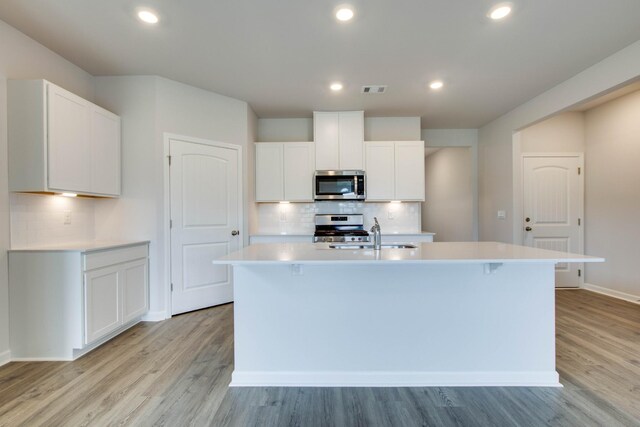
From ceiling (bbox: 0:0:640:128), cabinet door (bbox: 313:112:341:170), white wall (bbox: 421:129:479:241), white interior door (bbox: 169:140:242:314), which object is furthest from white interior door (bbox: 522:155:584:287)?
white interior door (bbox: 169:140:242:314)

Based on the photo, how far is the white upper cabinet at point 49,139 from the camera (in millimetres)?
2305

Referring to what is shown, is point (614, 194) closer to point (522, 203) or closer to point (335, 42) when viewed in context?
point (522, 203)

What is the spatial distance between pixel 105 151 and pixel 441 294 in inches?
130

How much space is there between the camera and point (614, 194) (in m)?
3.93

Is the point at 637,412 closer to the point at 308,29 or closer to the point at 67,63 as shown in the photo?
the point at 308,29

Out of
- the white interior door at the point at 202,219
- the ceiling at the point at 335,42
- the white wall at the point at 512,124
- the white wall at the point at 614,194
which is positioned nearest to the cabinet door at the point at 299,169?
the white interior door at the point at 202,219

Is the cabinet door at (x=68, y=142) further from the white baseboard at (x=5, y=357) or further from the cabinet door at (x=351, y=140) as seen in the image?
the cabinet door at (x=351, y=140)

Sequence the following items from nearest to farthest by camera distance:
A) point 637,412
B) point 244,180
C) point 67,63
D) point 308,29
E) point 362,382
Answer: point 637,412 → point 362,382 → point 308,29 → point 67,63 → point 244,180

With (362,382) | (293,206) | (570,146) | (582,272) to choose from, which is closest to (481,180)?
(570,146)

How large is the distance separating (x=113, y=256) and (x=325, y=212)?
106 inches

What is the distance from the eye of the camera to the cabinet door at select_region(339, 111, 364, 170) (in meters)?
4.20

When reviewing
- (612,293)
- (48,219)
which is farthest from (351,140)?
(612,293)

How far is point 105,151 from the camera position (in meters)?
2.95

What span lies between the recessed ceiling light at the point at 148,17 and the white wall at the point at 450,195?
4.88m
